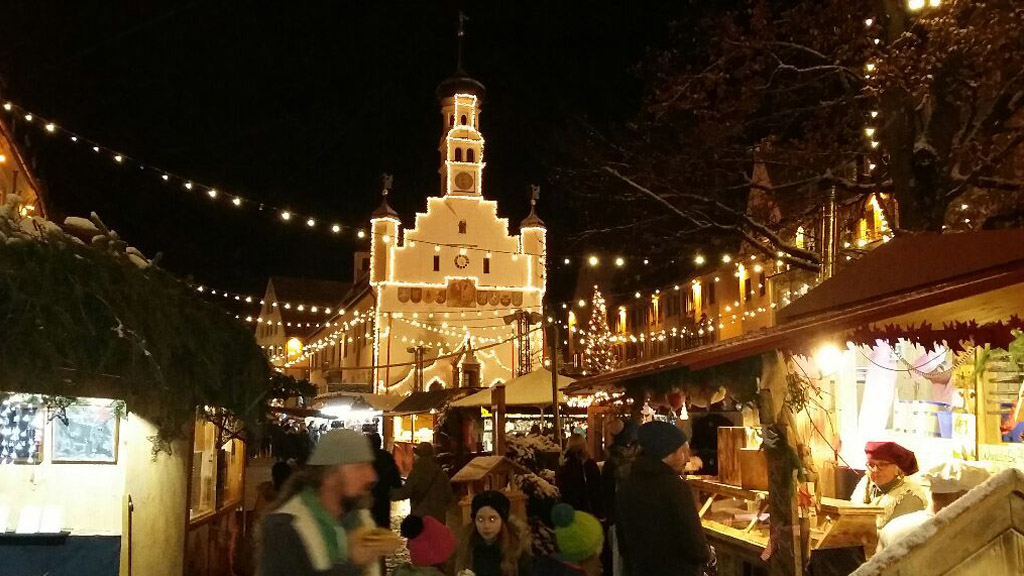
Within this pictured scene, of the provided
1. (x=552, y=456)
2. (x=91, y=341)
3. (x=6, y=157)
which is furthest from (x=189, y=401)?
(x=6, y=157)

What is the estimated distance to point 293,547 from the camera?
10.2 ft

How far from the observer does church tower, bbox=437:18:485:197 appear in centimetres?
4375

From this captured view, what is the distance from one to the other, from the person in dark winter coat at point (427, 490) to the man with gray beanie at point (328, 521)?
5.29 metres

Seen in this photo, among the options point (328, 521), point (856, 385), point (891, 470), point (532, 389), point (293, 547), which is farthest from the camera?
point (532, 389)

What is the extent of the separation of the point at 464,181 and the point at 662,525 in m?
40.3

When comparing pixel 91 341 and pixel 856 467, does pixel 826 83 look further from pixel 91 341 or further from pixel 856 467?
pixel 91 341

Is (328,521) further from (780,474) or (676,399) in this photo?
(676,399)

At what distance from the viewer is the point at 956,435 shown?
755 cm

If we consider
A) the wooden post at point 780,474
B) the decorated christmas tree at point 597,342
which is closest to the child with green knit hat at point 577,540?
the wooden post at point 780,474

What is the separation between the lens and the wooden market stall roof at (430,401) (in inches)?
971

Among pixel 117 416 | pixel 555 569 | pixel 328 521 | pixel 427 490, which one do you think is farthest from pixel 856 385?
pixel 117 416

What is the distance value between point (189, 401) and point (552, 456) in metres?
8.10

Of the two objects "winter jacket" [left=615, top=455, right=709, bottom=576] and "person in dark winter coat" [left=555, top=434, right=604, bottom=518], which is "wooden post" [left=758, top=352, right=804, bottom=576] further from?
"person in dark winter coat" [left=555, top=434, right=604, bottom=518]

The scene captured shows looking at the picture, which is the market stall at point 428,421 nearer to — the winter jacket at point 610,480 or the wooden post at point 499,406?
the wooden post at point 499,406
